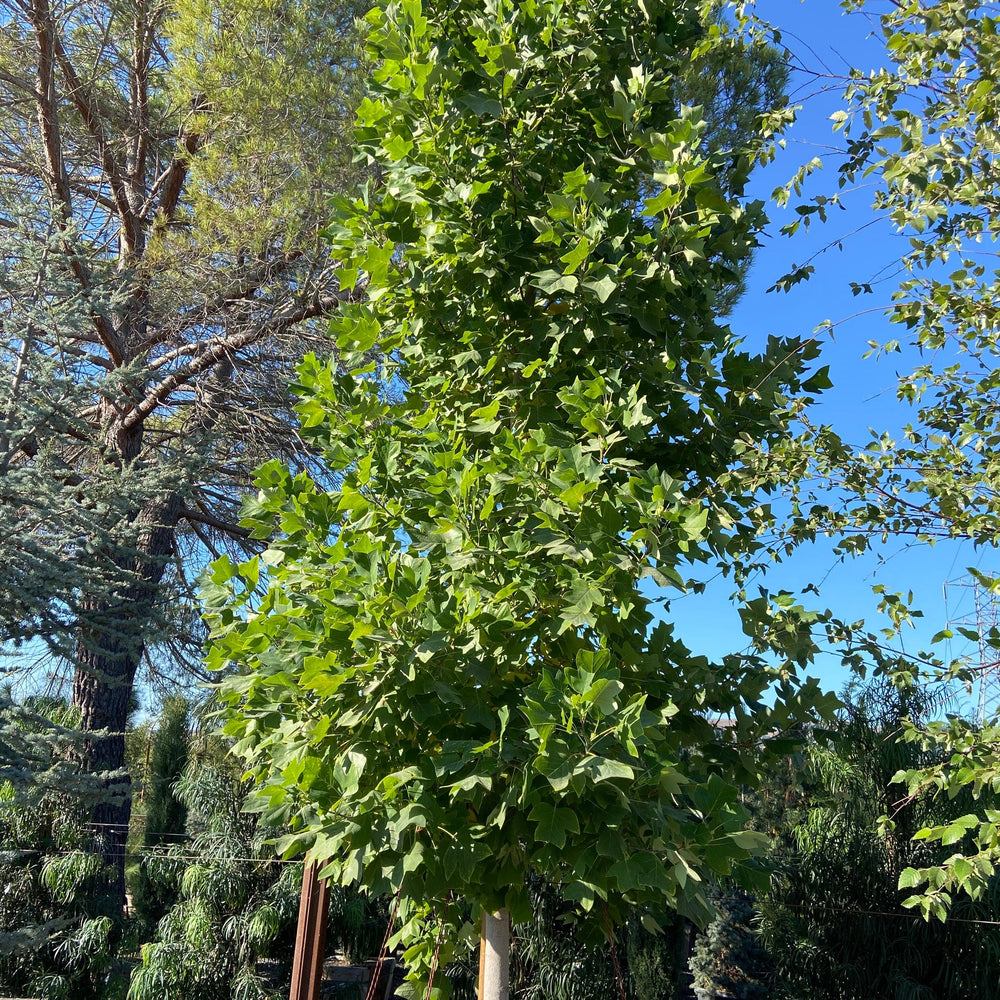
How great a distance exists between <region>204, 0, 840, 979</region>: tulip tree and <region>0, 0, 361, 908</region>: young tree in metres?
4.56

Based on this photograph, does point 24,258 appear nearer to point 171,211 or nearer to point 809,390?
point 171,211

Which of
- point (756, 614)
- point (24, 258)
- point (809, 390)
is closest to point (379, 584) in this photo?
point (756, 614)

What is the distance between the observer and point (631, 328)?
2.49m

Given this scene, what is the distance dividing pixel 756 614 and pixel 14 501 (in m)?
6.52

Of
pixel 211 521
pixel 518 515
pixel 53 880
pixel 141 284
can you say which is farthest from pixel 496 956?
pixel 211 521

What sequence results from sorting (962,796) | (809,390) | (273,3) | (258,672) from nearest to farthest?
(258,672) → (809,390) → (962,796) → (273,3)

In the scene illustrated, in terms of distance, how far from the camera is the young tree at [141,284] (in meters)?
6.82

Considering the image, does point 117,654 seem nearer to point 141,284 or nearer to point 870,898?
point 141,284

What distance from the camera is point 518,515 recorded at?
2.24 metres

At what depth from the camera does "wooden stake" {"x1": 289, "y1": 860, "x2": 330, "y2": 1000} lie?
10.5ft

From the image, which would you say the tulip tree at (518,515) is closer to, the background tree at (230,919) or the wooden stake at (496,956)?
the wooden stake at (496,956)

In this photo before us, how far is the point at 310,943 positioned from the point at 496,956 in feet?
3.86

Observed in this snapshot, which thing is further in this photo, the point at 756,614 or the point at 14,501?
the point at 14,501

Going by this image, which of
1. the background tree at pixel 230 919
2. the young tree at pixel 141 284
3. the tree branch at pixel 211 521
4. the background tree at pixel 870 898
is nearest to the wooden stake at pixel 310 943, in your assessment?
the background tree at pixel 230 919
